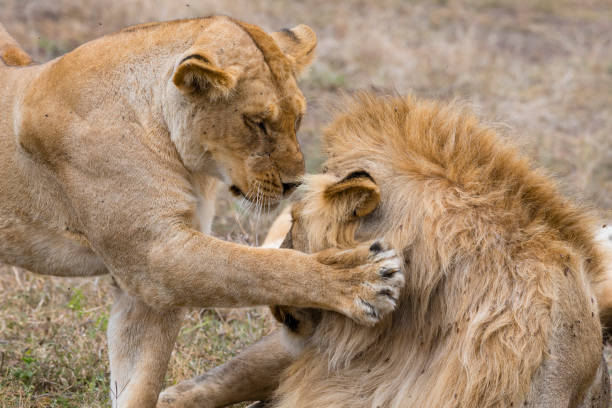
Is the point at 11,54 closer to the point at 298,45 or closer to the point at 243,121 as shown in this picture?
the point at 298,45

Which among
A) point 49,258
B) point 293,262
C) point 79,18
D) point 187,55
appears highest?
point 187,55

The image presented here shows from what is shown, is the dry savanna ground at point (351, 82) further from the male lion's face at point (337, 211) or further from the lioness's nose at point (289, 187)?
the male lion's face at point (337, 211)

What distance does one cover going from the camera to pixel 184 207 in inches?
99.4

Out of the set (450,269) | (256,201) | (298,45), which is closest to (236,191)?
(256,201)

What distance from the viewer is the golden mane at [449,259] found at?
A: 80.7 inches

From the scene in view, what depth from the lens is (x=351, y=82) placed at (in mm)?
7051

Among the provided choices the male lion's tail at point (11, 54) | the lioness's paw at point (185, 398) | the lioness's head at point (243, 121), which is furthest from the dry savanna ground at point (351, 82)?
the male lion's tail at point (11, 54)

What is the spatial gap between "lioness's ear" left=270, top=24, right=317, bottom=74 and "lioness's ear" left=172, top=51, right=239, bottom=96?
41 centimetres

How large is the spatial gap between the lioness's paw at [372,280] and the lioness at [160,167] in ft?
0.04

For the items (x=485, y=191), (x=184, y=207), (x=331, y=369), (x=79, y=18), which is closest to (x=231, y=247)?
(x=184, y=207)

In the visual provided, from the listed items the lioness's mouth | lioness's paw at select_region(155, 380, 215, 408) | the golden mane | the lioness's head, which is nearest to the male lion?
the golden mane

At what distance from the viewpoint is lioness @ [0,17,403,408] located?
2.42 m

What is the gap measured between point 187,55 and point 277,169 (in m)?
0.40

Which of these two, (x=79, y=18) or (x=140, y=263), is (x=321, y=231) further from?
(x=79, y=18)
